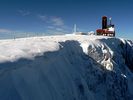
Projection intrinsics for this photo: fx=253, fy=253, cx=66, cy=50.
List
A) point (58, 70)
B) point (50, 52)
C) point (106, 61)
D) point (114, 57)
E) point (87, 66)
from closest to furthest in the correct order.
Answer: point (50, 52) → point (58, 70) → point (87, 66) → point (106, 61) → point (114, 57)

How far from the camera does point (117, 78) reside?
29719 millimetres

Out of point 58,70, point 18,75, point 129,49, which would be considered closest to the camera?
point 18,75

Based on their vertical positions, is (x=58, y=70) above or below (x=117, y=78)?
above

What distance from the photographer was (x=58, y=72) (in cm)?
1758

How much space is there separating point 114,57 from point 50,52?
18.7m

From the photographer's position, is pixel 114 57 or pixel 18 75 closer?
pixel 18 75

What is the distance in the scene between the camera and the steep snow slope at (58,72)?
1207 centimetres

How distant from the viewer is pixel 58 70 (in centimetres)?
1775

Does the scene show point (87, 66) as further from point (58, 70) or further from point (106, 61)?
point (58, 70)

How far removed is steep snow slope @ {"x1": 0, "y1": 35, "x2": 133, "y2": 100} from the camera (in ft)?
39.6

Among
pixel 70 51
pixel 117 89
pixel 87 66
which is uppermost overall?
pixel 70 51

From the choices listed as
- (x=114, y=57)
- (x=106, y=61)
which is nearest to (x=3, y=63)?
(x=106, y=61)

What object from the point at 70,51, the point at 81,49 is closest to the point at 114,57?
the point at 81,49

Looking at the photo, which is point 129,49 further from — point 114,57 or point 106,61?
point 106,61
